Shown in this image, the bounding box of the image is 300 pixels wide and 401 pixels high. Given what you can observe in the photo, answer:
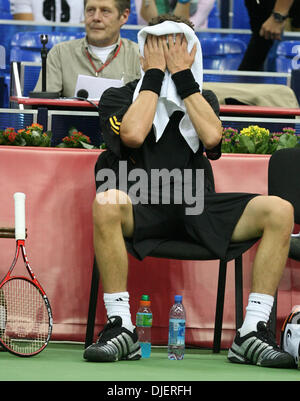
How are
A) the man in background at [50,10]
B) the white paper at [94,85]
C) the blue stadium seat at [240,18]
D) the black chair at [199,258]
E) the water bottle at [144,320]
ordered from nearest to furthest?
1. the black chair at [199,258]
2. the water bottle at [144,320]
3. the white paper at [94,85]
4. the man in background at [50,10]
5. the blue stadium seat at [240,18]

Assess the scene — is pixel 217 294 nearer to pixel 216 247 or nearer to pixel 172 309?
pixel 172 309

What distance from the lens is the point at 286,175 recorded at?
3861 millimetres

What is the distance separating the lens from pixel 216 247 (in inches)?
133

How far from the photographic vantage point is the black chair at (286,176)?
12.6ft

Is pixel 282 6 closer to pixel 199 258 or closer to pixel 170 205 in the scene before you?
pixel 170 205

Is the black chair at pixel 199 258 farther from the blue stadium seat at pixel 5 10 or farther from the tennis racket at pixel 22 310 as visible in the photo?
the blue stadium seat at pixel 5 10

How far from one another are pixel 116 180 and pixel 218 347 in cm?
93

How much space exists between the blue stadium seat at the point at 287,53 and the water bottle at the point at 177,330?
3.65 metres

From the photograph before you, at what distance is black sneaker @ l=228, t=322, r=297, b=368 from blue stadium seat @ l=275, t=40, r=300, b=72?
4.11 meters

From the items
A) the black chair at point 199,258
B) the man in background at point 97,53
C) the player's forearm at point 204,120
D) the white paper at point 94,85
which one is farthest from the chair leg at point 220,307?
the man in background at point 97,53

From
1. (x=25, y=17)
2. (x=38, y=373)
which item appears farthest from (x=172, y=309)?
(x=25, y=17)

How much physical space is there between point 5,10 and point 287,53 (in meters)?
2.70

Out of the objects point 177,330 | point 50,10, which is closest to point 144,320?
point 177,330

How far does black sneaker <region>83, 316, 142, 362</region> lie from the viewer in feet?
10.1
